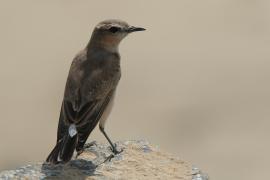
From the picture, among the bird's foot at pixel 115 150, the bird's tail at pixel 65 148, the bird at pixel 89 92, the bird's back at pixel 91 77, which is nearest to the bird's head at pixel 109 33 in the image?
the bird at pixel 89 92

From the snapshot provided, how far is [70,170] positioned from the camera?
9625 millimetres

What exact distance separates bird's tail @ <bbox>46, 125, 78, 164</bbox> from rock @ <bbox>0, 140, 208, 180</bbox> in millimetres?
261

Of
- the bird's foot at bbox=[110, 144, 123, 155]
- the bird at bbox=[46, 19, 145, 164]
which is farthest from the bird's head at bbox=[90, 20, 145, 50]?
the bird's foot at bbox=[110, 144, 123, 155]

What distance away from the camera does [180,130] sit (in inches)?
696

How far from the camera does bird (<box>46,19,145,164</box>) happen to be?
31.2ft

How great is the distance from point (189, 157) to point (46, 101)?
3.68 meters

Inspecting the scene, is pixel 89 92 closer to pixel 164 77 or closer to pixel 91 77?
pixel 91 77

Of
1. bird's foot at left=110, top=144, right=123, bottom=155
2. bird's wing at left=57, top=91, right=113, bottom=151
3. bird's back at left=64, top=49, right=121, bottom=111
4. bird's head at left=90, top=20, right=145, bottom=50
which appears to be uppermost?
bird's head at left=90, top=20, right=145, bottom=50

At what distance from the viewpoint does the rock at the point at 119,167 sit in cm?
952

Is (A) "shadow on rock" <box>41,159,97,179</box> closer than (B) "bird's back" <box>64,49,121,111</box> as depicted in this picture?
Yes

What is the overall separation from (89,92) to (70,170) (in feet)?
3.53

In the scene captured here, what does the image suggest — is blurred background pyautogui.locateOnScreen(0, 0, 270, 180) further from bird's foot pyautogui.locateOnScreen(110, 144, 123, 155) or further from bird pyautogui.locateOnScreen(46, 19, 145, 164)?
bird's foot pyautogui.locateOnScreen(110, 144, 123, 155)

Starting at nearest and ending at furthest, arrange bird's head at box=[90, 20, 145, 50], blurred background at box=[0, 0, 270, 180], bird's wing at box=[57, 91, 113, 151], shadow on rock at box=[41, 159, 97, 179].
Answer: shadow on rock at box=[41, 159, 97, 179] < bird's wing at box=[57, 91, 113, 151] < bird's head at box=[90, 20, 145, 50] < blurred background at box=[0, 0, 270, 180]

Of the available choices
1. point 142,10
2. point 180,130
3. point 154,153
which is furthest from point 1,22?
point 154,153
